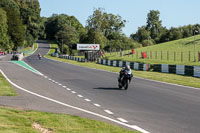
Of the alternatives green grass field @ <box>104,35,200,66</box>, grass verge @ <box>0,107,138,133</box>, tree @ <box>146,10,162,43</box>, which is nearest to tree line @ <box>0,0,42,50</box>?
green grass field @ <box>104,35,200,66</box>

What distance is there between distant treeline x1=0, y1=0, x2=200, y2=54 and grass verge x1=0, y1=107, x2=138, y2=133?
341ft

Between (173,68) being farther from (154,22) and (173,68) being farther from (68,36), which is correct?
(154,22)

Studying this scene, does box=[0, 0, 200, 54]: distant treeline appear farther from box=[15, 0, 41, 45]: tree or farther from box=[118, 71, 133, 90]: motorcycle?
box=[118, 71, 133, 90]: motorcycle

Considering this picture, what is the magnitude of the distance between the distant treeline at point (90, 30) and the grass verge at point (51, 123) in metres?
104

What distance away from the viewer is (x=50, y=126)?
340 inches

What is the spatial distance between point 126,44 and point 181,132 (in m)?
142

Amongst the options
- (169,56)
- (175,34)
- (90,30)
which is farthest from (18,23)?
(169,56)

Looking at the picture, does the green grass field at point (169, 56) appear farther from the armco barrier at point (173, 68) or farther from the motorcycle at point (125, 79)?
the motorcycle at point (125, 79)

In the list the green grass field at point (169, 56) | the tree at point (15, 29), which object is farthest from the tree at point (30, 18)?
the green grass field at point (169, 56)

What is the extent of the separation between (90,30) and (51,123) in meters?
115

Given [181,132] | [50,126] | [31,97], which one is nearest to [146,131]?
[181,132]

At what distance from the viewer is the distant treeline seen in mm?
123250

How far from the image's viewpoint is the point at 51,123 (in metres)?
8.98

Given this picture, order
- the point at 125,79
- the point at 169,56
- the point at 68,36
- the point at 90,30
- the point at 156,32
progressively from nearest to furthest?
the point at 125,79 < the point at 169,56 < the point at 90,30 < the point at 68,36 < the point at 156,32
